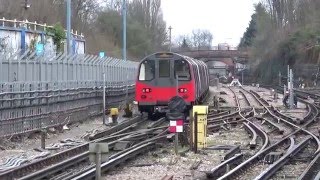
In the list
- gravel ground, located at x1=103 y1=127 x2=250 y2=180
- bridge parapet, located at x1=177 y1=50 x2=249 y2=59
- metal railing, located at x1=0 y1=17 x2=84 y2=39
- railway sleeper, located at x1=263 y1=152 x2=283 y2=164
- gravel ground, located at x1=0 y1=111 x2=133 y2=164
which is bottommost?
gravel ground, located at x1=0 y1=111 x2=133 y2=164

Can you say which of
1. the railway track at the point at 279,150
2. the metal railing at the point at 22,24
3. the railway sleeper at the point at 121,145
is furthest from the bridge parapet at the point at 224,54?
the railway sleeper at the point at 121,145

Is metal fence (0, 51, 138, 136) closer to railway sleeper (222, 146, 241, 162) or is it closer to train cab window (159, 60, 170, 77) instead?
train cab window (159, 60, 170, 77)

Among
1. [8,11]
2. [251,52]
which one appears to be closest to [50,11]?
[8,11]

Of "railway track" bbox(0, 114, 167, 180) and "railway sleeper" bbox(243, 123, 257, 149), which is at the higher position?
"railway track" bbox(0, 114, 167, 180)

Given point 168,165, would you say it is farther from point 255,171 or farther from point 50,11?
point 50,11

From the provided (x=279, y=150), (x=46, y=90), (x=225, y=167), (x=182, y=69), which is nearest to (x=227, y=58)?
(x=182, y=69)

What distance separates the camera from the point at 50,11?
2383 inches

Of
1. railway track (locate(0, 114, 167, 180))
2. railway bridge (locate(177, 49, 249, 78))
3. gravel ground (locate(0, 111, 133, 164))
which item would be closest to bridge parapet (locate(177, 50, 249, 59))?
railway bridge (locate(177, 49, 249, 78))

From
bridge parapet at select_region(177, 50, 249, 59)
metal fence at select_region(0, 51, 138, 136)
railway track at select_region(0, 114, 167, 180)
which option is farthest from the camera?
bridge parapet at select_region(177, 50, 249, 59)

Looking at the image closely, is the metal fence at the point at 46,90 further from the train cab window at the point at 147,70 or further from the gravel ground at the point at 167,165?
the gravel ground at the point at 167,165

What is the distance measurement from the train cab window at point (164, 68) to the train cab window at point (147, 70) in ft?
1.01

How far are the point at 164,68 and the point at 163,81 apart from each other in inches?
24.5

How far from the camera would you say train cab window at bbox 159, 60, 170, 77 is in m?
28.1

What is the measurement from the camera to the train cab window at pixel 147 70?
2808 centimetres
